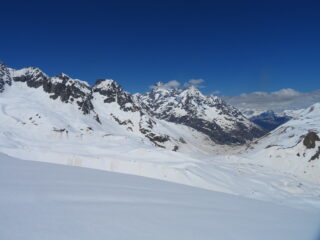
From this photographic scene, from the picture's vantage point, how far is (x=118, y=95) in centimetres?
19525

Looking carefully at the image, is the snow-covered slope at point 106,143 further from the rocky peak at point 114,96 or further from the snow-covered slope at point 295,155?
the snow-covered slope at point 295,155

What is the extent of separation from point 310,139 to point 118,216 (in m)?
103

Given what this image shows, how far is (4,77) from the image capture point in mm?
147250

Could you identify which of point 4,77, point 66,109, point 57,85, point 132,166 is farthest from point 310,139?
point 4,77

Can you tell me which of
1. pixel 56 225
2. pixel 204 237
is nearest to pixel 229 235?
pixel 204 237

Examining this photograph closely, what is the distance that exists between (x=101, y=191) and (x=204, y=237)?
15.0 feet

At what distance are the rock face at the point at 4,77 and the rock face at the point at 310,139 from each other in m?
143

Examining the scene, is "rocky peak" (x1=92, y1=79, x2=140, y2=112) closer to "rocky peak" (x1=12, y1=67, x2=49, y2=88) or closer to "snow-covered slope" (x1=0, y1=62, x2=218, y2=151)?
"snow-covered slope" (x1=0, y1=62, x2=218, y2=151)

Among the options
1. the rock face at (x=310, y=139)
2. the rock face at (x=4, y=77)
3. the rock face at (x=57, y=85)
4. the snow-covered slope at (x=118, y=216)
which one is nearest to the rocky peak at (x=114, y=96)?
the rock face at (x=57, y=85)

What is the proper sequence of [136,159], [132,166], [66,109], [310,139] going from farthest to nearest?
[66,109] < [310,139] < [136,159] < [132,166]

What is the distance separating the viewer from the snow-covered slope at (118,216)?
5.53 m

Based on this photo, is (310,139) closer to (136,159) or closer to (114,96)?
(136,159)

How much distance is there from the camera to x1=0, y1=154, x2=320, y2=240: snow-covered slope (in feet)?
18.1

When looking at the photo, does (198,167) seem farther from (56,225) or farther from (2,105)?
(2,105)
